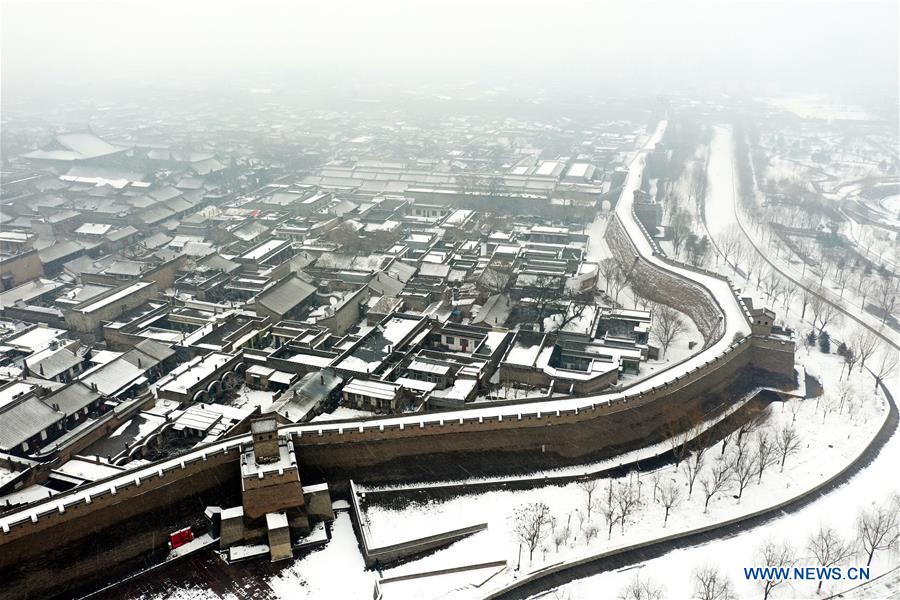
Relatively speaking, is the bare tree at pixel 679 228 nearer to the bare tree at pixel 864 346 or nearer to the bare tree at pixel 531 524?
the bare tree at pixel 864 346

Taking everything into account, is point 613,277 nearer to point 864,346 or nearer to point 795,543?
point 864,346

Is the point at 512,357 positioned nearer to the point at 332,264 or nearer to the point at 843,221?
the point at 332,264

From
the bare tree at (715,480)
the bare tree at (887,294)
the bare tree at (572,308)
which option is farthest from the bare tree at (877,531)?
the bare tree at (887,294)

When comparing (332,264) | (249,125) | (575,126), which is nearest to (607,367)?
(332,264)

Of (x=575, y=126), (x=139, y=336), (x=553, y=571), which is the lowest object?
(x=553, y=571)

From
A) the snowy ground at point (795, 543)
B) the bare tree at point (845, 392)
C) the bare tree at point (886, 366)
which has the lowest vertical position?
the snowy ground at point (795, 543)

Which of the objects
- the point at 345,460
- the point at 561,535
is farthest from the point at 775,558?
the point at 345,460

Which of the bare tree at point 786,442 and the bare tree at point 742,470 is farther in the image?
the bare tree at point 786,442
